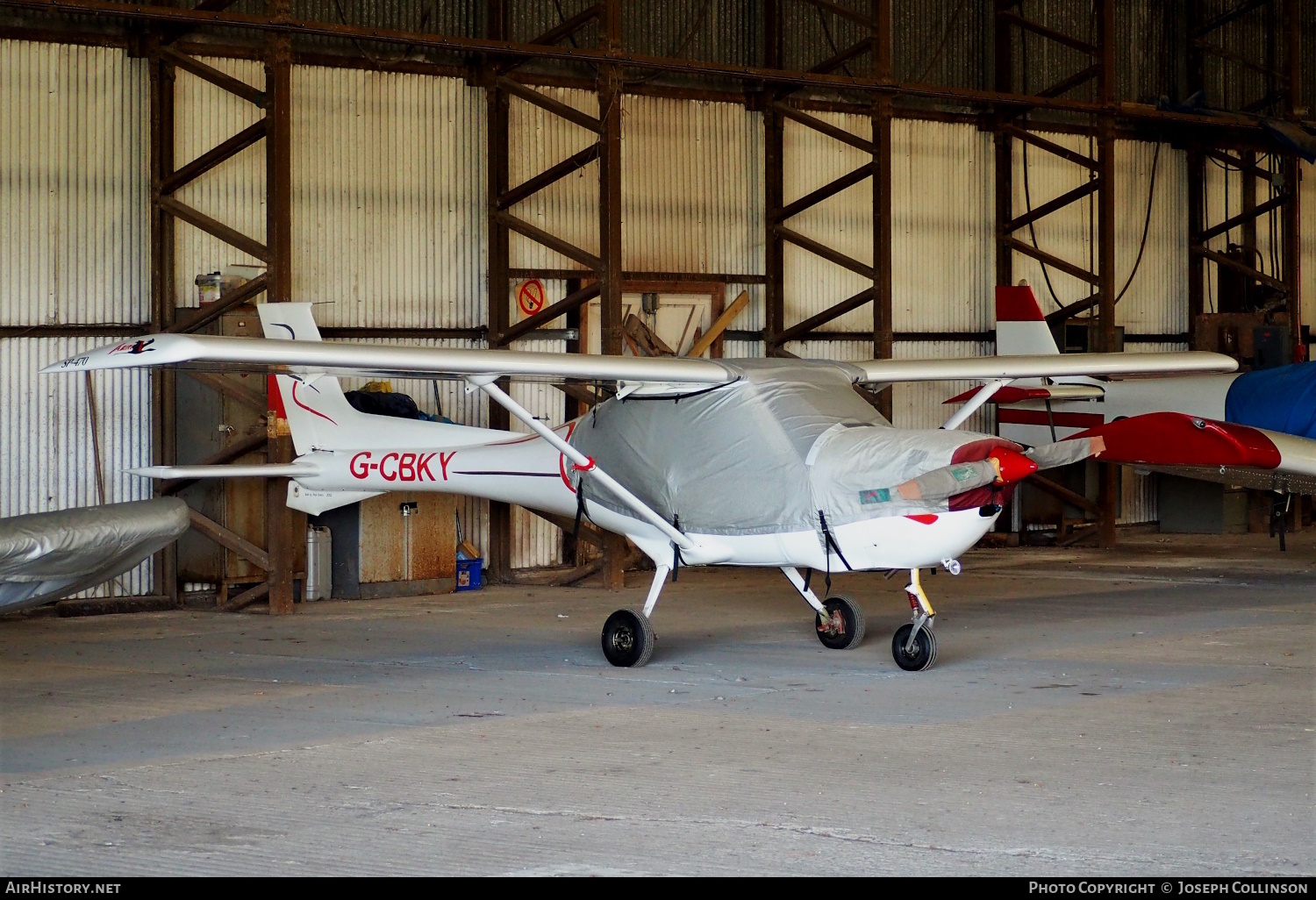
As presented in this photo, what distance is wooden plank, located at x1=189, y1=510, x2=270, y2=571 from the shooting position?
1135cm

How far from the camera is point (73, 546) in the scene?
521cm

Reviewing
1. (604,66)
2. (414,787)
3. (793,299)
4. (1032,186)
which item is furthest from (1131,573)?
(414,787)

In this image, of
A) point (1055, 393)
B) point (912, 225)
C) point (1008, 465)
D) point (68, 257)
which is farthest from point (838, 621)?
point (912, 225)

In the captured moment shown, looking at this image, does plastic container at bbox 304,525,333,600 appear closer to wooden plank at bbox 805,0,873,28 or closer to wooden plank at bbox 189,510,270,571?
wooden plank at bbox 189,510,270,571

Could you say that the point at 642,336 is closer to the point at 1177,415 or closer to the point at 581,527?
the point at 581,527

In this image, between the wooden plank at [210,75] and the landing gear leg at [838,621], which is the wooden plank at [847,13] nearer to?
the wooden plank at [210,75]

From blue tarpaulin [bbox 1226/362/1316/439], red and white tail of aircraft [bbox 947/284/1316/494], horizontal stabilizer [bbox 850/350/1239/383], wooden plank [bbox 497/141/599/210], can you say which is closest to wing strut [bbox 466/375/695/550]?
horizontal stabilizer [bbox 850/350/1239/383]

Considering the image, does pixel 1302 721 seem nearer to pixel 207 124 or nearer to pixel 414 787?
pixel 414 787

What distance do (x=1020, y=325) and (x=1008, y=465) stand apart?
291 inches

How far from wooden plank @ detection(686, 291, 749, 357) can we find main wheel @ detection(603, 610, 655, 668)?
5.78m

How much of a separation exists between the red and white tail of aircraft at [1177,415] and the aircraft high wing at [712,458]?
135cm

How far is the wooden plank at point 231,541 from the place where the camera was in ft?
37.2

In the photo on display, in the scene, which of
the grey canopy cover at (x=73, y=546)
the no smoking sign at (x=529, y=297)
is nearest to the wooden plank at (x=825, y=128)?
the no smoking sign at (x=529, y=297)

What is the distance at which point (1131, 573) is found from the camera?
531 inches
